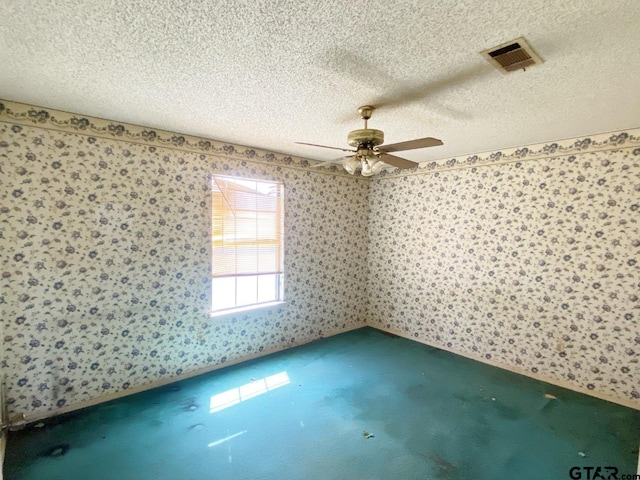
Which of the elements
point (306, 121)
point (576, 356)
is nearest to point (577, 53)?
point (306, 121)

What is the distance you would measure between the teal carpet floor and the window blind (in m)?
1.18

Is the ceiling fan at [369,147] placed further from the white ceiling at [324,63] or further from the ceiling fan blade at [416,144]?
the white ceiling at [324,63]

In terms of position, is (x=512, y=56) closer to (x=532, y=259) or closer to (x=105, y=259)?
(x=532, y=259)

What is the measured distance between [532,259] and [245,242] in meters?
3.18

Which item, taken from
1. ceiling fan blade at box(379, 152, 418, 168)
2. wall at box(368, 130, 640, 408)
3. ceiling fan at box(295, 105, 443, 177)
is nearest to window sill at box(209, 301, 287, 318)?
wall at box(368, 130, 640, 408)

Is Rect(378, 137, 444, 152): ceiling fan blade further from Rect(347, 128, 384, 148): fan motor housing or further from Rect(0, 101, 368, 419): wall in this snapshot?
A: Rect(0, 101, 368, 419): wall

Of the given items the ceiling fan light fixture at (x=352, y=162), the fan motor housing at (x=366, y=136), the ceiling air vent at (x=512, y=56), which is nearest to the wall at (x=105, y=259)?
the ceiling fan light fixture at (x=352, y=162)

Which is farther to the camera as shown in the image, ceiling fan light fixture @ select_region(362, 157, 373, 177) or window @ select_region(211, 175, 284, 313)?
window @ select_region(211, 175, 284, 313)

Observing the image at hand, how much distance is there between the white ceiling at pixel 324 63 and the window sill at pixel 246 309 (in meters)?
1.98

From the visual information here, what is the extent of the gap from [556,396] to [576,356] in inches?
17.9

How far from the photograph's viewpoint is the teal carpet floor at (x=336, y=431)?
2.04 m

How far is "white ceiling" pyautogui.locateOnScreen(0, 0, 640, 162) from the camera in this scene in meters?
1.33

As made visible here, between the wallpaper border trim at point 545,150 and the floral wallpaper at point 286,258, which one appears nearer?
the floral wallpaper at point 286,258

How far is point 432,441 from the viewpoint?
232 cm
